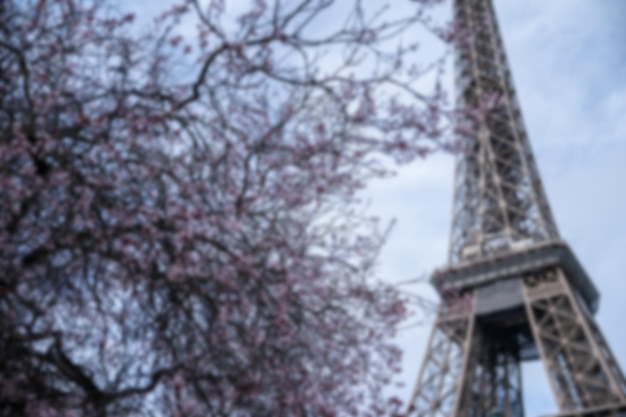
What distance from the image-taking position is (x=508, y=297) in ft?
99.1

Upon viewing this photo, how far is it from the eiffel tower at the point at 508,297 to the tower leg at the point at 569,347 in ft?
0.12

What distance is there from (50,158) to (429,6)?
344 cm

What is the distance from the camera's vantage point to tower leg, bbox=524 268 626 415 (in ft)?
86.5

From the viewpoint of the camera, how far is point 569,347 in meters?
27.9

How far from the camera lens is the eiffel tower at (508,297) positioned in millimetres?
27312

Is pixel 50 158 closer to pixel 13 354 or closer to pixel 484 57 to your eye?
pixel 13 354

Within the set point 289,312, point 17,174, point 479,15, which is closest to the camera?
point 17,174

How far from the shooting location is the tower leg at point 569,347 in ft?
86.5

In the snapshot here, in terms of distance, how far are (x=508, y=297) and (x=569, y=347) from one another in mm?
3218

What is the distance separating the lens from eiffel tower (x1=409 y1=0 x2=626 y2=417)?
27312 millimetres

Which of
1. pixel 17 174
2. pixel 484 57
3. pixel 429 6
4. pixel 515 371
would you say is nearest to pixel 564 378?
pixel 515 371

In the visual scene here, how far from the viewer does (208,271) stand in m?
6.05

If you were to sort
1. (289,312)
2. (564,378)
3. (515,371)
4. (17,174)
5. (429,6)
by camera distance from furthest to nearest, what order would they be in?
(515,371) → (564,378) → (429,6) → (289,312) → (17,174)

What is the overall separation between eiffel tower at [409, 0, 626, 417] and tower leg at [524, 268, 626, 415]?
0.12 ft
